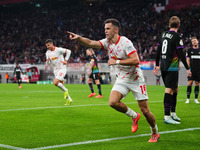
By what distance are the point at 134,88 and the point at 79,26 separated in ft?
137

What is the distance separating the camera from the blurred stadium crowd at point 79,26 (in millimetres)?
36344

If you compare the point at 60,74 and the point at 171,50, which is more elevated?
the point at 171,50

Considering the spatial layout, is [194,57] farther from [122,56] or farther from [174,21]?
[122,56]

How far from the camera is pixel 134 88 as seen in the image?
18.0 ft

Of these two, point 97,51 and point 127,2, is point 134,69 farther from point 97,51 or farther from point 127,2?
point 127,2

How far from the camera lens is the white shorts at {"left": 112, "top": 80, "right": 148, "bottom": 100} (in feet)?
17.8

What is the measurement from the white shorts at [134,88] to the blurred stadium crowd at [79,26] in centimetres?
2766

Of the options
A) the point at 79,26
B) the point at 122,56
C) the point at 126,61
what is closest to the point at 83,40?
the point at 122,56

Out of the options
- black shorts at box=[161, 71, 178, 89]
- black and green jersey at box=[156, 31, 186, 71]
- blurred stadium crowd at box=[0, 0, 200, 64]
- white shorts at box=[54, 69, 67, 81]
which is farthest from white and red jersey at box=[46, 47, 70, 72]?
blurred stadium crowd at box=[0, 0, 200, 64]

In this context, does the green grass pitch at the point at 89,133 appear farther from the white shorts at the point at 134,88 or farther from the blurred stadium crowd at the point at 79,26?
the blurred stadium crowd at the point at 79,26

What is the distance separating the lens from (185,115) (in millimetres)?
8805

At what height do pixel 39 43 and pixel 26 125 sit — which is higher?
pixel 39 43

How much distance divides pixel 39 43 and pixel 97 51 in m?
11.9

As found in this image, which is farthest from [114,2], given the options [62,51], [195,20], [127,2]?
[62,51]
